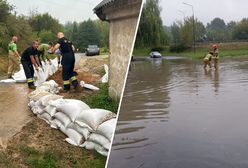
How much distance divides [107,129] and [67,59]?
319cm

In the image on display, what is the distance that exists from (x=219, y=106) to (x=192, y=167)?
269 cm

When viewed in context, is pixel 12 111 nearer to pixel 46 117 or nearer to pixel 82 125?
pixel 46 117

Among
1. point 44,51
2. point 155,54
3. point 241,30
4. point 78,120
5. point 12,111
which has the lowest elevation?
point 12,111

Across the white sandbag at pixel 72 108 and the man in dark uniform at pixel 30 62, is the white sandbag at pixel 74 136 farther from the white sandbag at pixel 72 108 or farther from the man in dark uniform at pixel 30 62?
the man in dark uniform at pixel 30 62

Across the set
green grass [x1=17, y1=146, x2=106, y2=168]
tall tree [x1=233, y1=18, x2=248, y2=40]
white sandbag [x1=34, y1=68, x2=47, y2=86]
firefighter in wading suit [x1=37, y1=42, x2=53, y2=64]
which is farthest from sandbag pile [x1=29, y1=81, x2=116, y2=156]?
white sandbag [x1=34, y1=68, x2=47, y2=86]

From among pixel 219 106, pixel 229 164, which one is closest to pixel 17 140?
pixel 229 164

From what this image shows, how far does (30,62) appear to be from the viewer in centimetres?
818

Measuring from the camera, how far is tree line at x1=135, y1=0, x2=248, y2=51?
8.15ft

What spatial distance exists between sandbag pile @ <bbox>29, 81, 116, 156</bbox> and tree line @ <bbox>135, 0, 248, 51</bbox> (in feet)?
3.30

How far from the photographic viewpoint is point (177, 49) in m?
3.34

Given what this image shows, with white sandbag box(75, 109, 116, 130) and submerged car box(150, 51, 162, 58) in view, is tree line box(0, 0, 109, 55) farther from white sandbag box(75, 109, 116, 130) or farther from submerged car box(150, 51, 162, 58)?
submerged car box(150, 51, 162, 58)

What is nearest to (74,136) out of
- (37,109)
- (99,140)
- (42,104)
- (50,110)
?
(99,140)

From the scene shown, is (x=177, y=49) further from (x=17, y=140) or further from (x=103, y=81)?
(x=103, y=81)

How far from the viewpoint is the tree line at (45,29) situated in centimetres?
446
